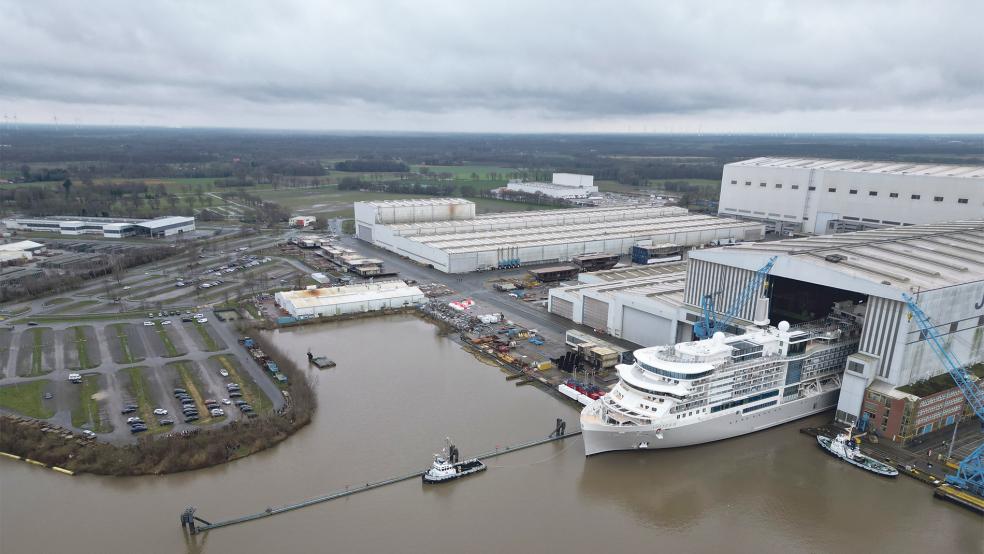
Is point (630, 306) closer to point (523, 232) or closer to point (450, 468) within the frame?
point (450, 468)

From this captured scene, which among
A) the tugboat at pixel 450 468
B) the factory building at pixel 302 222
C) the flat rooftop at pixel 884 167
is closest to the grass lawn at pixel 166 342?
the tugboat at pixel 450 468

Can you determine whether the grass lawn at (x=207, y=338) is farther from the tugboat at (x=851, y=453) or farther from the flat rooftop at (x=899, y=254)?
the tugboat at (x=851, y=453)

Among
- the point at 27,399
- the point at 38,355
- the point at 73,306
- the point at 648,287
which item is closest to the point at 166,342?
the point at 38,355

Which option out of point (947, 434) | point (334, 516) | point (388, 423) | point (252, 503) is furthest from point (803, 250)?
point (252, 503)

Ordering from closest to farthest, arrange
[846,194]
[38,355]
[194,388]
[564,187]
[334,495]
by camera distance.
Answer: [334,495] < [194,388] < [38,355] < [846,194] < [564,187]

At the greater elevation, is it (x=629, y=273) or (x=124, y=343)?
(x=629, y=273)

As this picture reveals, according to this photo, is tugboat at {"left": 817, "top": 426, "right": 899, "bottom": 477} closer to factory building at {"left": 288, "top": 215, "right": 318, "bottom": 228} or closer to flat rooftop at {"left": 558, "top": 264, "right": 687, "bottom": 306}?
flat rooftop at {"left": 558, "top": 264, "right": 687, "bottom": 306}

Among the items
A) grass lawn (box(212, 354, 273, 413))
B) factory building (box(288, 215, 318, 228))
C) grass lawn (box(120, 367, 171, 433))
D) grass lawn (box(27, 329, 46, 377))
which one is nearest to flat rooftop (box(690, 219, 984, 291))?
grass lawn (box(212, 354, 273, 413))

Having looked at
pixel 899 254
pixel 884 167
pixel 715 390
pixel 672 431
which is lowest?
pixel 672 431
